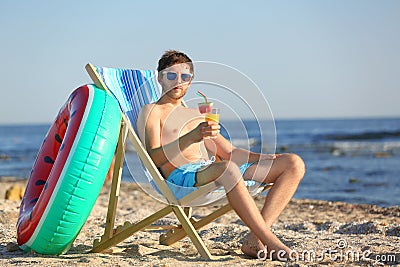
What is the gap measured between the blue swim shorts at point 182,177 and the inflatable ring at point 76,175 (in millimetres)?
402

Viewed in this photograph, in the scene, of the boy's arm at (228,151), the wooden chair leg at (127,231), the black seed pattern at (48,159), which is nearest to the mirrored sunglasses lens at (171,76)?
the boy's arm at (228,151)

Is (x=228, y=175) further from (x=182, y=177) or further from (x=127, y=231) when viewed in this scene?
(x=127, y=231)

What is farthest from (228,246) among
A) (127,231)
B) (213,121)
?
(213,121)

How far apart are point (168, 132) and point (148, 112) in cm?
18

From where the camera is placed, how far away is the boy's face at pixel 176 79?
3.79 m

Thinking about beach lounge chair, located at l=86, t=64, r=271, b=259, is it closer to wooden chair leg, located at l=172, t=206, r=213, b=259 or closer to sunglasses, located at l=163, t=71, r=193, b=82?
wooden chair leg, located at l=172, t=206, r=213, b=259

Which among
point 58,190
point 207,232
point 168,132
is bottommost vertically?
point 207,232

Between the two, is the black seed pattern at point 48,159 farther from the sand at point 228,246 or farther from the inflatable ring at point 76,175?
the sand at point 228,246

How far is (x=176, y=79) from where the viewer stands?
3.86m

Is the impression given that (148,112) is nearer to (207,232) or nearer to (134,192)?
(207,232)

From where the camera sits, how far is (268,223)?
11.7 feet

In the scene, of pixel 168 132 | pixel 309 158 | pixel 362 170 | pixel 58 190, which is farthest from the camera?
pixel 309 158

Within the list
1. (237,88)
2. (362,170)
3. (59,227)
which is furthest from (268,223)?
(362,170)

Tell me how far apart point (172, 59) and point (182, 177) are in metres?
0.78
